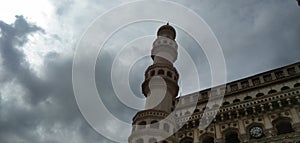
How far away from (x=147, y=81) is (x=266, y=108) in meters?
12.3

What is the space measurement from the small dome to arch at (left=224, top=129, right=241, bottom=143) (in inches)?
681

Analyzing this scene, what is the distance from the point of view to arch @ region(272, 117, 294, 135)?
874 inches

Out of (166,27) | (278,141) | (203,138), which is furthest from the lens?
(166,27)

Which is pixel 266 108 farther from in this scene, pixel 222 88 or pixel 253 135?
pixel 222 88

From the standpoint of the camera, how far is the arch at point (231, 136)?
929 inches

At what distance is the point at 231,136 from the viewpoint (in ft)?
78.4

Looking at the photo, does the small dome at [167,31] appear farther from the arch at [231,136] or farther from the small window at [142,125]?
the arch at [231,136]

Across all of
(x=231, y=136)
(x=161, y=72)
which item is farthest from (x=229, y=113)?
(x=161, y=72)

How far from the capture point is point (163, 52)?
36125mm

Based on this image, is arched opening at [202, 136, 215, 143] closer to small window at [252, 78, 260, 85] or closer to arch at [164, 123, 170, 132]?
arch at [164, 123, 170, 132]

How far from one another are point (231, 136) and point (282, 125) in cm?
367

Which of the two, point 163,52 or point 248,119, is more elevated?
point 163,52

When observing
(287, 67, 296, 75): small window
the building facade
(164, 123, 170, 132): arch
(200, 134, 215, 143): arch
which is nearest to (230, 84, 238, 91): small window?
the building facade

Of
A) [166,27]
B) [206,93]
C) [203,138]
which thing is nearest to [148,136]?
[203,138]
